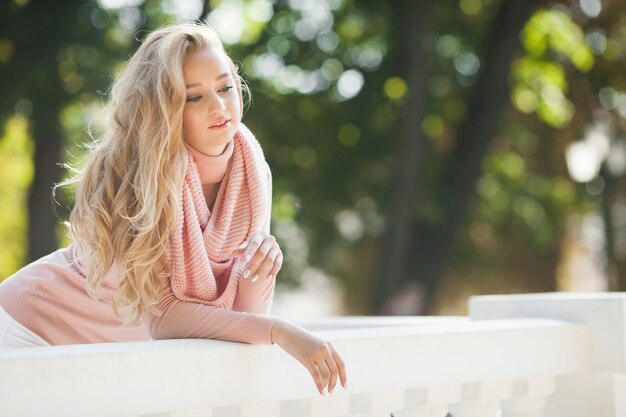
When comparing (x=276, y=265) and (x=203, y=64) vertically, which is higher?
(x=203, y=64)

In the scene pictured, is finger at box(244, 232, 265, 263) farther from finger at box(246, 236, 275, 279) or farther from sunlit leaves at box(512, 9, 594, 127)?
sunlit leaves at box(512, 9, 594, 127)

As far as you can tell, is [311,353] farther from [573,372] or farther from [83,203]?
[573,372]

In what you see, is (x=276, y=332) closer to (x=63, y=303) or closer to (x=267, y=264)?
(x=267, y=264)

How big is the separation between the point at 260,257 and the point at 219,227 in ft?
0.37

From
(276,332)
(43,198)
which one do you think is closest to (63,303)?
(276,332)

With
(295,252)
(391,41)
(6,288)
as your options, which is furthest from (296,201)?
(6,288)

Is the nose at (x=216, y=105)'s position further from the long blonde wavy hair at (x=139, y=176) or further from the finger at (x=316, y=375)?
the finger at (x=316, y=375)

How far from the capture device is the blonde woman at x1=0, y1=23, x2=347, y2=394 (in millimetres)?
1837

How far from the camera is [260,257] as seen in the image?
1.94 metres

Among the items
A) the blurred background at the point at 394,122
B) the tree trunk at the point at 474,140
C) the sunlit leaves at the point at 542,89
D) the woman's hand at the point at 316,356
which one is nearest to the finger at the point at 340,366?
the woman's hand at the point at 316,356

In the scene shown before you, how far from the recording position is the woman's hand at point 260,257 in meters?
1.94

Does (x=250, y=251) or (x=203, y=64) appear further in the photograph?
(x=203, y=64)

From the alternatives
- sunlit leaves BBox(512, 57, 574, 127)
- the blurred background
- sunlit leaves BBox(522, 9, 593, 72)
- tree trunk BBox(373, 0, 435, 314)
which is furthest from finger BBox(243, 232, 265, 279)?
sunlit leaves BBox(512, 57, 574, 127)

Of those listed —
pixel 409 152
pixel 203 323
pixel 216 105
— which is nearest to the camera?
pixel 203 323
